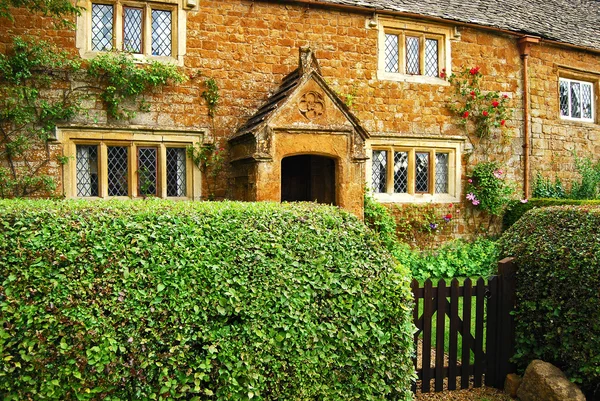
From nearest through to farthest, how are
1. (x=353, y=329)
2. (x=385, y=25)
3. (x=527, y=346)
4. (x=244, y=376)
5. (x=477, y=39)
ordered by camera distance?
(x=244, y=376), (x=353, y=329), (x=527, y=346), (x=385, y=25), (x=477, y=39)

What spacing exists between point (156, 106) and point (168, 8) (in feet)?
6.13

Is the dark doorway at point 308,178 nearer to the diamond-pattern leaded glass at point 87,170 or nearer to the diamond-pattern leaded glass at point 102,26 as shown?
the diamond-pattern leaded glass at point 87,170

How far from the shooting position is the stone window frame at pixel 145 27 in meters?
9.20

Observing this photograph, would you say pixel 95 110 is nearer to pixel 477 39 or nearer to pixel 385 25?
pixel 385 25

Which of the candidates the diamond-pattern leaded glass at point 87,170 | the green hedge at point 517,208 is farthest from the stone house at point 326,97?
the green hedge at point 517,208

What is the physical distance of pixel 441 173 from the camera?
1202 centimetres

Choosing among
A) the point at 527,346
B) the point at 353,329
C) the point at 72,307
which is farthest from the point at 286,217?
the point at 527,346

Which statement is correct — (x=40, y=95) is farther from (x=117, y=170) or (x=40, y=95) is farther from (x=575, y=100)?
(x=575, y=100)

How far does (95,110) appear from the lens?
9.21 meters

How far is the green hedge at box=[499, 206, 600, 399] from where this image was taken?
187 inches

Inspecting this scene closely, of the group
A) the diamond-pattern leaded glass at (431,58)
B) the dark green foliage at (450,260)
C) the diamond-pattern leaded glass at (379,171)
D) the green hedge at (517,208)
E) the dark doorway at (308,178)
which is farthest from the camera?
the green hedge at (517,208)

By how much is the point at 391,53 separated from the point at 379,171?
2.56 metres

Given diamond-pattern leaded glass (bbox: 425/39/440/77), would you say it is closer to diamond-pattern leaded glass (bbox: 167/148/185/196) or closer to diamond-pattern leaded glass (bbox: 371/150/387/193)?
diamond-pattern leaded glass (bbox: 371/150/387/193)

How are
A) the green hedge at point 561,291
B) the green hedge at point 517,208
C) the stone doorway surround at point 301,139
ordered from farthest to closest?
the green hedge at point 517,208
the stone doorway surround at point 301,139
the green hedge at point 561,291
